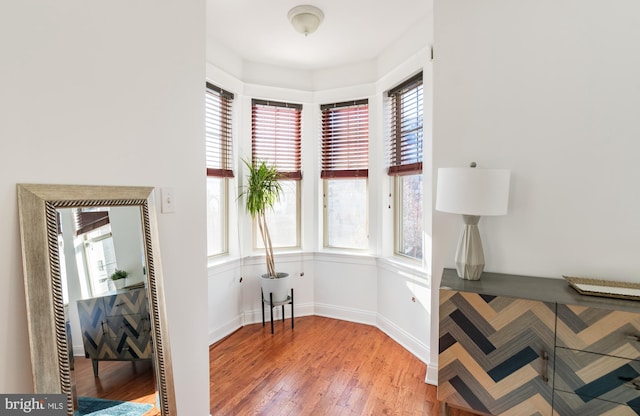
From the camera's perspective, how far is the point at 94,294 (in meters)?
1.10

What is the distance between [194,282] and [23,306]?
729 mm

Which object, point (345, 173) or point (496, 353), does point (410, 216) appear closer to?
point (345, 173)

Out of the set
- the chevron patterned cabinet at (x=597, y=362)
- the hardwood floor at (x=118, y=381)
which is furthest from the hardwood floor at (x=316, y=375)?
the hardwood floor at (x=118, y=381)

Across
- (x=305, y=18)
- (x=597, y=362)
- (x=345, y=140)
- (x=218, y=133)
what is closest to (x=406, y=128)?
(x=345, y=140)

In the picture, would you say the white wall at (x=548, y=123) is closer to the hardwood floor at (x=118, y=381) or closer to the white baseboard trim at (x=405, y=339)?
the white baseboard trim at (x=405, y=339)

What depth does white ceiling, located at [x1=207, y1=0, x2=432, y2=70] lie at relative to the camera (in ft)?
7.59

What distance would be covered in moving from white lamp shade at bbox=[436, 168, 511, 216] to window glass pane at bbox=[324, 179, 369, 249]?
167 centimetres

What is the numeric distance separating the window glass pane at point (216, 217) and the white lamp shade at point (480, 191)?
225cm

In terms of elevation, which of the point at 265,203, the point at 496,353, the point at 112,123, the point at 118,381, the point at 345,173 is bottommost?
the point at 496,353

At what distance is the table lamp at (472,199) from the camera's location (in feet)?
5.36

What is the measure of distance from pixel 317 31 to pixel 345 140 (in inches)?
44.0

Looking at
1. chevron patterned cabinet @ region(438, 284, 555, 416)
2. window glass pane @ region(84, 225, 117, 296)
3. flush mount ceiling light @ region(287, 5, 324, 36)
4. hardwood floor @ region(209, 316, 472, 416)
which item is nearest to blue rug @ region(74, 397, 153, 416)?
window glass pane @ region(84, 225, 117, 296)

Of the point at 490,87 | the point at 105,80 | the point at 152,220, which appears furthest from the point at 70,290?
the point at 490,87

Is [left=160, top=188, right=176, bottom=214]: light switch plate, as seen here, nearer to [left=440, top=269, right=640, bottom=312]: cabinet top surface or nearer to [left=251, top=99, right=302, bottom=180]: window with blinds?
[left=440, top=269, right=640, bottom=312]: cabinet top surface
